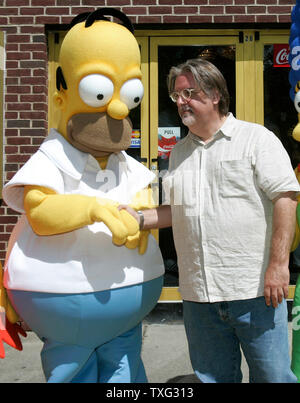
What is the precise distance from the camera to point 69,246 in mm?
2051

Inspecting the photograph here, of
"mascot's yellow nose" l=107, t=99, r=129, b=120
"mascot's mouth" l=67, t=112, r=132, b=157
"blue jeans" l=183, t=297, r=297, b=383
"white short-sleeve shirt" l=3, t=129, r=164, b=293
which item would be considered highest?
"mascot's yellow nose" l=107, t=99, r=129, b=120

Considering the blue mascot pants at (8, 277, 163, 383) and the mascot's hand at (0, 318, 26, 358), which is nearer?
the blue mascot pants at (8, 277, 163, 383)

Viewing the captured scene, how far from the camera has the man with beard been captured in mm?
2100

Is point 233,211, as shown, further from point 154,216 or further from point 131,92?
point 131,92

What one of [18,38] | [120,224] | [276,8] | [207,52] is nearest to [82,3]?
[18,38]

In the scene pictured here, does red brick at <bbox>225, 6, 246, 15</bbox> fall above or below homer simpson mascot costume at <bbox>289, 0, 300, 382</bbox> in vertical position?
above

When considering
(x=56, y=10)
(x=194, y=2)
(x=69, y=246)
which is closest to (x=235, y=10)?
(x=194, y=2)

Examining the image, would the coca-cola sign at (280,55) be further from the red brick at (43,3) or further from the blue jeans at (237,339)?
the blue jeans at (237,339)

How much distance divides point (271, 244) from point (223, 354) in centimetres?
62

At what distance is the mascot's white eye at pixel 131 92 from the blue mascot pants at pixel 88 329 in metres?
0.87

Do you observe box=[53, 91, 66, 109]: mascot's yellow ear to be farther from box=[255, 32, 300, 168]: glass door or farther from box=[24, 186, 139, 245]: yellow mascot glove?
box=[255, 32, 300, 168]: glass door

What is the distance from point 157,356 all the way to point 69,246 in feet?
6.47

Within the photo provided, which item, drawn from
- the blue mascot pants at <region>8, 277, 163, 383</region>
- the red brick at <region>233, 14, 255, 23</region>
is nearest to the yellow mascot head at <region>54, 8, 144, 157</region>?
the blue mascot pants at <region>8, 277, 163, 383</region>
